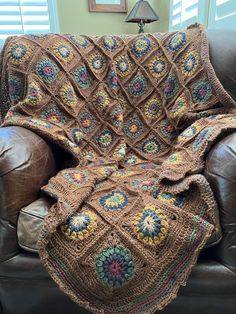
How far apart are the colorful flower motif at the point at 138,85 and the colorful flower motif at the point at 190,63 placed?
0.18 metres

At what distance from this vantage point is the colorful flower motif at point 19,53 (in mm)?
1116

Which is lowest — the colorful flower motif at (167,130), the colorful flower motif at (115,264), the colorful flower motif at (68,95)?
the colorful flower motif at (115,264)

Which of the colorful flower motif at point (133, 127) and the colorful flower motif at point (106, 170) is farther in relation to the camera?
the colorful flower motif at point (133, 127)

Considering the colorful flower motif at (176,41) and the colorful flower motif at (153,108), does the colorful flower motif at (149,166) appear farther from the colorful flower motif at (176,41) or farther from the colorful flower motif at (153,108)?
the colorful flower motif at (176,41)

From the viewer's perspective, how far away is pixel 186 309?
0.82 metres

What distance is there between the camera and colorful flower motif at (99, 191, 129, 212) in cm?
79

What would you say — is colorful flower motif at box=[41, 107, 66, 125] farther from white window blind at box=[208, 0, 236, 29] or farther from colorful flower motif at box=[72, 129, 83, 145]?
white window blind at box=[208, 0, 236, 29]

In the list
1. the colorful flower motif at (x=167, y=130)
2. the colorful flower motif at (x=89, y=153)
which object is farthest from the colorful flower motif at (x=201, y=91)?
the colorful flower motif at (x=89, y=153)

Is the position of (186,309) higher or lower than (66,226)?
lower

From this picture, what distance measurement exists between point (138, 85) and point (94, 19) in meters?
1.38

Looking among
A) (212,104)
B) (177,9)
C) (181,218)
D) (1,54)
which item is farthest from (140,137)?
(177,9)

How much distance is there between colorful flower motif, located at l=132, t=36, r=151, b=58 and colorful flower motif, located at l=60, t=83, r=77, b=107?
1.16 feet

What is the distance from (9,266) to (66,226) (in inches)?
8.9

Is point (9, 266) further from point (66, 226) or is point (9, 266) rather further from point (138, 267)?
point (138, 267)
